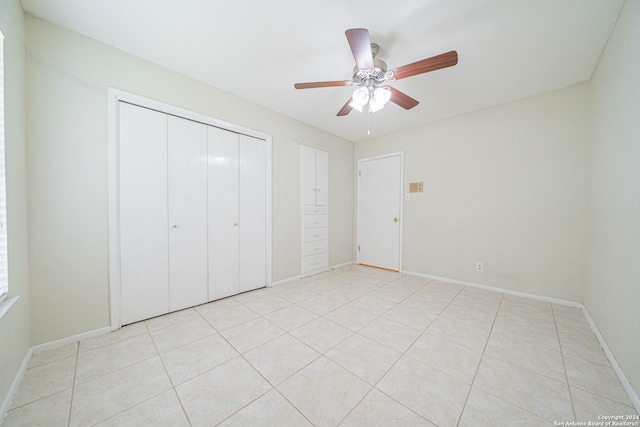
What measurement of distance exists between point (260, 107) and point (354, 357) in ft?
9.96

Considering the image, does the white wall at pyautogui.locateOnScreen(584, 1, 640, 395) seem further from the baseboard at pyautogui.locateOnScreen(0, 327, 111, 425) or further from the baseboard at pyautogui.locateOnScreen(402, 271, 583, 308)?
the baseboard at pyautogui.locateOnScreen(0, 327, 111, 425)

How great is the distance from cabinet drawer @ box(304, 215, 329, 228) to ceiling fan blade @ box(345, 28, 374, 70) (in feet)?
7.59

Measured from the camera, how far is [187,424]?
109 centimetres

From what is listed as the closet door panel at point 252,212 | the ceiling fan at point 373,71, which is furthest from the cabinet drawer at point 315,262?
the ceiling fan at point 373,71

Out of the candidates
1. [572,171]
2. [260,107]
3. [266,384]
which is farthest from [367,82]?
[572,171]

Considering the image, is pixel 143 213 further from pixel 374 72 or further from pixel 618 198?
pixel 618 198

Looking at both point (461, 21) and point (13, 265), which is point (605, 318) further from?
point (13, 265)

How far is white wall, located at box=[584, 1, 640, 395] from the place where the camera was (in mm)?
1320

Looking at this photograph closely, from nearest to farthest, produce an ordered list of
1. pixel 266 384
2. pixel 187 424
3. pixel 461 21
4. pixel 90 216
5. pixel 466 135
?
1. pixel 187 424
2. pixel 266 384
3. pixel 461 21
4. pixel 90 216
5. pixel 466 135

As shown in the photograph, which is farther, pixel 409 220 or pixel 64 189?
pixel 409 220

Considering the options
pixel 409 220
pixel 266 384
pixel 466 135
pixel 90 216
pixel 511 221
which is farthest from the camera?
pixel 409 220

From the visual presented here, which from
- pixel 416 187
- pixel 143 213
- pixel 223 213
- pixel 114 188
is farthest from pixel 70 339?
pixel 416 187

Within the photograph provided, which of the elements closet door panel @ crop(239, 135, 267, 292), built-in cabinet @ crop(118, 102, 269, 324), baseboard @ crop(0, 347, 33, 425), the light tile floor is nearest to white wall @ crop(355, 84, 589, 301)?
the light tile floor

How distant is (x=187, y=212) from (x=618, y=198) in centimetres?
372
